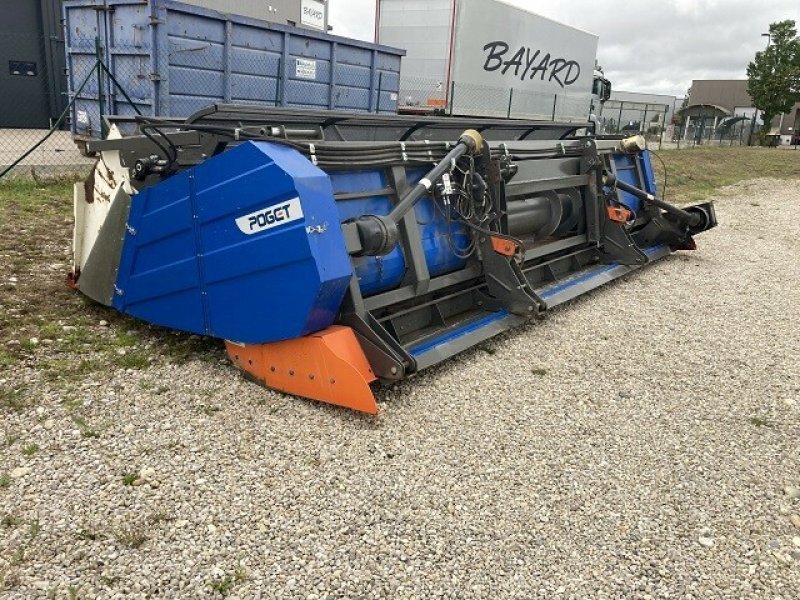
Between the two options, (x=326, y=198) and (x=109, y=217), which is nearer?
Answer: (x=326, y=198)

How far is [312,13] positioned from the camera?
1703cm

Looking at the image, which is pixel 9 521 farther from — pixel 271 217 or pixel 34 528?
pixel 271 217

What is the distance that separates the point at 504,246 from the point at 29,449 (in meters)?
3.13

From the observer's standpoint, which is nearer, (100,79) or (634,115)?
(100,79)

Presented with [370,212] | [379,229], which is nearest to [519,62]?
[370,212]

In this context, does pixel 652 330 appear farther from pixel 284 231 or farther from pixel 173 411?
pixel 173 411

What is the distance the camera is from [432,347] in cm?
417

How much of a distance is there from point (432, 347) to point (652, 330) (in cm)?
212

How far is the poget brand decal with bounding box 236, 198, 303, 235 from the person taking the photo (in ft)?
11.1

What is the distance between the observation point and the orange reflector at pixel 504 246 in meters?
4.79

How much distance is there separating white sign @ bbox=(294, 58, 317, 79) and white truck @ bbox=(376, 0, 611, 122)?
522cm

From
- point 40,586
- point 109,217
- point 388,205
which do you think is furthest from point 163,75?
point 40,586

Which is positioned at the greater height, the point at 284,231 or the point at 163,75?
the point at 163,75

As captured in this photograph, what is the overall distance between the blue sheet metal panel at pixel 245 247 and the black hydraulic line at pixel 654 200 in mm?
3957
